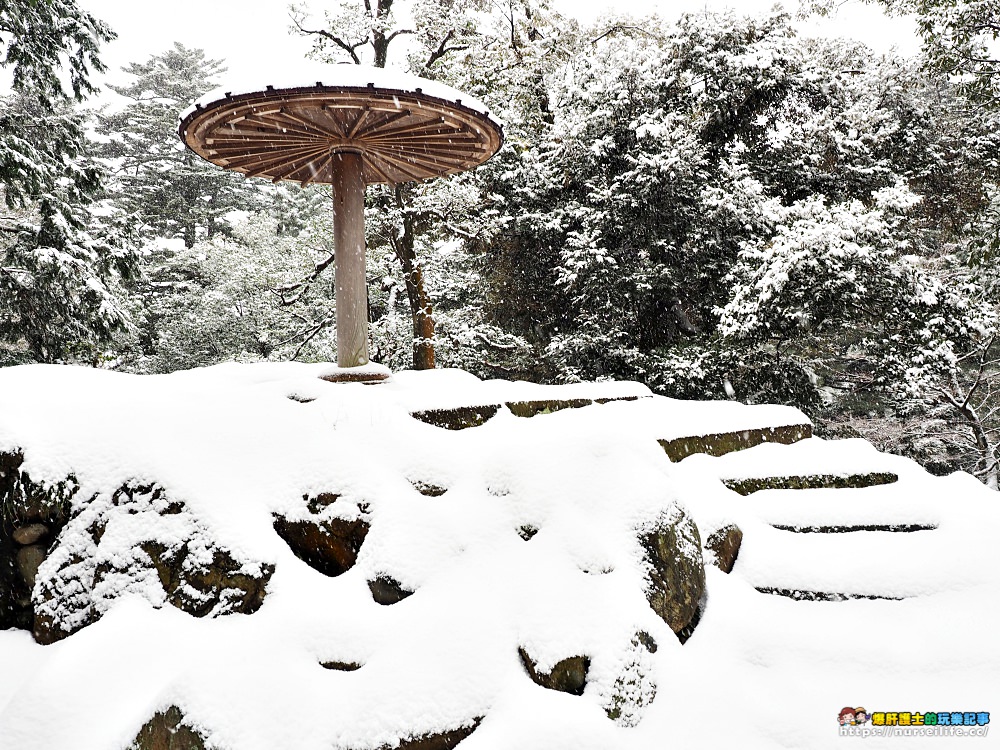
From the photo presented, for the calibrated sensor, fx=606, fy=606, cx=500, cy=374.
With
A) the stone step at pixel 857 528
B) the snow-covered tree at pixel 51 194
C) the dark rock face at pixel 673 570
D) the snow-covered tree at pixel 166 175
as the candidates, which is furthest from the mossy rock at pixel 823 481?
the snow-covered tree at pixel 166 175

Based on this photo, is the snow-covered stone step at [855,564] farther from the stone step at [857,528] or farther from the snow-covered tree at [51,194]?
the snow-covered tree at [51,194]

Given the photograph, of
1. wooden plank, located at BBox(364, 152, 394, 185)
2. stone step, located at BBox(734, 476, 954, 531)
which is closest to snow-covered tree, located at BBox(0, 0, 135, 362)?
wooden plank, located at BBox(364, 152, 394, 185)

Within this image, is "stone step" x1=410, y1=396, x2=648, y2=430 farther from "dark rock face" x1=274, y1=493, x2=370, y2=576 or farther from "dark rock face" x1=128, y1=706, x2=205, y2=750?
"dark rock face" x1=128, y1=706, x2=205, y2=750

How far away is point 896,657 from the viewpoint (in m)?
2.48

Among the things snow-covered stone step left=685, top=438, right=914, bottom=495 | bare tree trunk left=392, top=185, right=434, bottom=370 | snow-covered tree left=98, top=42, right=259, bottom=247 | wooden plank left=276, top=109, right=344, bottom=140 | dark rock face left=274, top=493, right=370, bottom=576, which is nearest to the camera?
dark rock face left=274, top=493, right=370, bottom=576

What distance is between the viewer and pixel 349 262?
5.07 meters

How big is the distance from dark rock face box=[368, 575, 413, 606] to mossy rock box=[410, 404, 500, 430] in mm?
1527

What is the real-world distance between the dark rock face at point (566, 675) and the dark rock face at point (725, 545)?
100cm

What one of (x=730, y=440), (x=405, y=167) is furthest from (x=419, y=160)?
(x=730, y=440)

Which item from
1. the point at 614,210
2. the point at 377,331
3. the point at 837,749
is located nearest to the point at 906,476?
the point at 837,749

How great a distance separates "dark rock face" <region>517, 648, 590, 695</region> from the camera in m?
2.23

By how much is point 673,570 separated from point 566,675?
2.23ft

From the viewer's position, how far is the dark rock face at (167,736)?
77.6 inches

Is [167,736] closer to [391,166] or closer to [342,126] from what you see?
[342,126]
